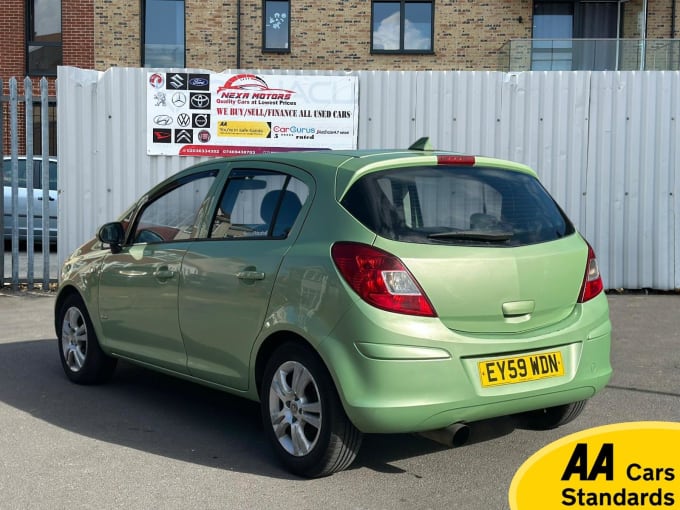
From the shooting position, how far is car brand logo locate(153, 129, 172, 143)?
1138cm

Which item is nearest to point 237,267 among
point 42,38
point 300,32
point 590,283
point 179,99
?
point 590,283

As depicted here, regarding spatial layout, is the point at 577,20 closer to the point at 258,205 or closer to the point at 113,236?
the point at 113,236

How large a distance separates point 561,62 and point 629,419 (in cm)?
1785

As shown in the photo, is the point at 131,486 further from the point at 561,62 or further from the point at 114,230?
the point at 561,62

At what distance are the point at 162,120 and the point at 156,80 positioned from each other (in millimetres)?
500

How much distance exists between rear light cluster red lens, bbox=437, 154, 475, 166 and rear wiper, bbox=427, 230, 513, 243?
0.46m

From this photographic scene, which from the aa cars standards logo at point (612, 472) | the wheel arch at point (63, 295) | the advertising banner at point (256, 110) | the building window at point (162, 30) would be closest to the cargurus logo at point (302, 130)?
the advertising banner at point (256, 110)

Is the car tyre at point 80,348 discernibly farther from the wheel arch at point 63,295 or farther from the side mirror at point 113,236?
the side mirror at point 113,236

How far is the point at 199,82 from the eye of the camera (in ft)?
37.1

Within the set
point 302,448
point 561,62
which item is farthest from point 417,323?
point 561,62

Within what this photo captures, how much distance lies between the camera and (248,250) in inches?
203

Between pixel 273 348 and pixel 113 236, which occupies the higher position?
pixel 113 236

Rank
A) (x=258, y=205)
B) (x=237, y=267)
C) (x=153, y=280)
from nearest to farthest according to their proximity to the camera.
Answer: (x=237, y=267) → (x=258, y=205) → (x=153, y=280)

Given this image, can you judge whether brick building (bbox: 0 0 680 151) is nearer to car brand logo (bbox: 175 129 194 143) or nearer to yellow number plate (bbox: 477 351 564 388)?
car brand logo (bbox: 175 129 194 143)
